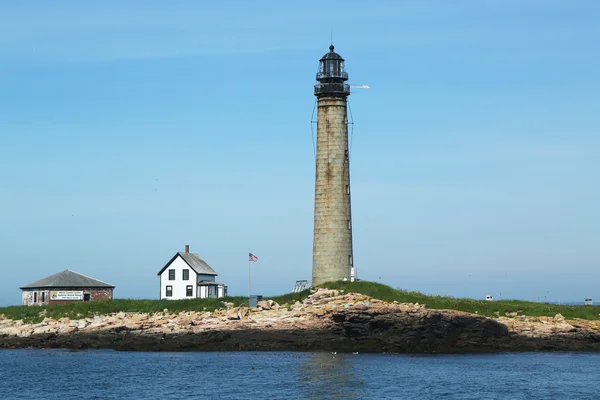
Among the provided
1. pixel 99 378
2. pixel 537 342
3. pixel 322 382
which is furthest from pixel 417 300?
pixel 99 378

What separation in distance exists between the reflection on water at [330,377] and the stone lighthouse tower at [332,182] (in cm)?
1109

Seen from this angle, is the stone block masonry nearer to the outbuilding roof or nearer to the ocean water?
the ocean water

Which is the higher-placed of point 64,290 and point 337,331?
point 64,290

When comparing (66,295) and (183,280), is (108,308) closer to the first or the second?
(66,295)

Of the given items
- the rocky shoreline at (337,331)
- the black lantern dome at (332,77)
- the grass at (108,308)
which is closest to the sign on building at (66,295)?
the grass at (108,308)

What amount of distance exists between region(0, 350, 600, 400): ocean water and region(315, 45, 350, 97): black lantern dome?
2069 centimetres

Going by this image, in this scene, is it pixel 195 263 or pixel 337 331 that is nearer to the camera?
pixel 337 331

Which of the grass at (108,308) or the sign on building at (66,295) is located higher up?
the sign on building at (66,295)

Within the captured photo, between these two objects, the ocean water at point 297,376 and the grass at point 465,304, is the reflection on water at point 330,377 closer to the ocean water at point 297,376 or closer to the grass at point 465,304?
the ocean water at point 297,376

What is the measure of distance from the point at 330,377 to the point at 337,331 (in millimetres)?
11127

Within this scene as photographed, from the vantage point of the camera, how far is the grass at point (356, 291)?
6338 cm

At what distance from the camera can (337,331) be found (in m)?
59.4

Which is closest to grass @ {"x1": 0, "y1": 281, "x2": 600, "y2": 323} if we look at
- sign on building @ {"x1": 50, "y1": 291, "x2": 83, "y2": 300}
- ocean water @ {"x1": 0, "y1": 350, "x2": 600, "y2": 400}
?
sign on building @ {"x1": 50, "y1": 291, "x2": 83, "y2": 300}

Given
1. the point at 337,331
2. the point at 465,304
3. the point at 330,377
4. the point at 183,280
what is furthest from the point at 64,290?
the point at 330,377
